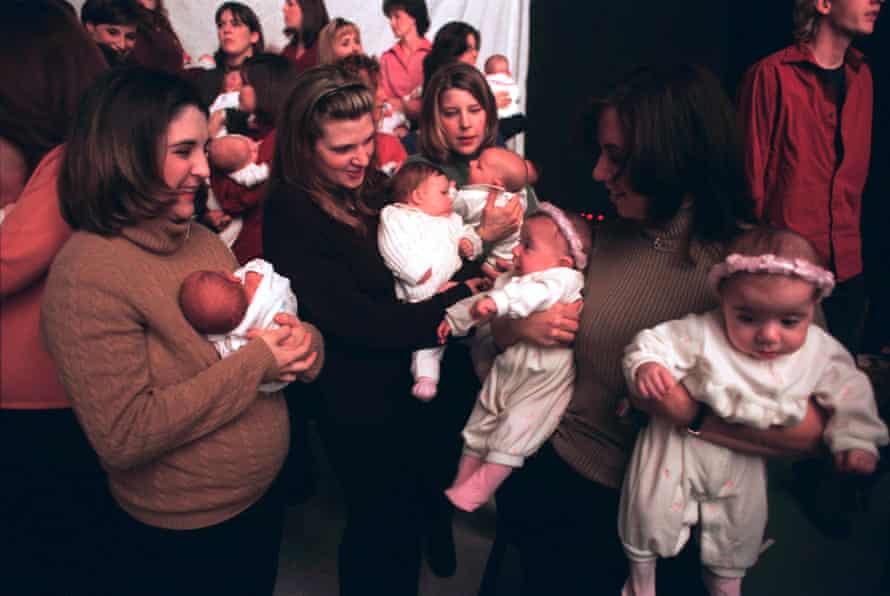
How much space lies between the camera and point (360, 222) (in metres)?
1.57

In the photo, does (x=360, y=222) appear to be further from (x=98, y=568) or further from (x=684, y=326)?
(x=98, y=568)

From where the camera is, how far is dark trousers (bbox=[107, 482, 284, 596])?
1278mm

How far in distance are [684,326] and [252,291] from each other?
0.92 m

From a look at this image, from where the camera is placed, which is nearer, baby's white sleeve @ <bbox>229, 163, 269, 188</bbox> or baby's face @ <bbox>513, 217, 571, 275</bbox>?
baby's face @ <bbox>513, 217, 571, 275</bbox>

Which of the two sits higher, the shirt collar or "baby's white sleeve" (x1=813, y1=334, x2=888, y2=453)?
the shirt collar

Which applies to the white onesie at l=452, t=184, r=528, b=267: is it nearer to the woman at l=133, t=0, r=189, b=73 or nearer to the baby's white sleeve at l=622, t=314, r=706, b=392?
the baby's white sleeve at l=622, t=314, r=706, b=392

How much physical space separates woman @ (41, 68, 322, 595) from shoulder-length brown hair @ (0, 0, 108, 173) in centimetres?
18

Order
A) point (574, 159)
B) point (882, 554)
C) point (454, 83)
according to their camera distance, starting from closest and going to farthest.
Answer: point (454, 83) → point (882, 554) → point (574, 159)

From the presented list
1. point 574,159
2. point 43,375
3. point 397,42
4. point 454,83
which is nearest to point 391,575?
point 43,375

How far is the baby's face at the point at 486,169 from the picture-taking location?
1.87 metres

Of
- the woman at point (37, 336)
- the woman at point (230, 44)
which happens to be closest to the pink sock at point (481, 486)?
the woman at point (37, 336)

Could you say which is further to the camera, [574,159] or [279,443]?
[574,159]

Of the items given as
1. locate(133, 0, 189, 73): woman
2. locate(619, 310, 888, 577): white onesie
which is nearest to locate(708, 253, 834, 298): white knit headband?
locate(619, 310, 888, 577): white onesie

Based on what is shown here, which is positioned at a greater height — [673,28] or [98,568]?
[673,28]
